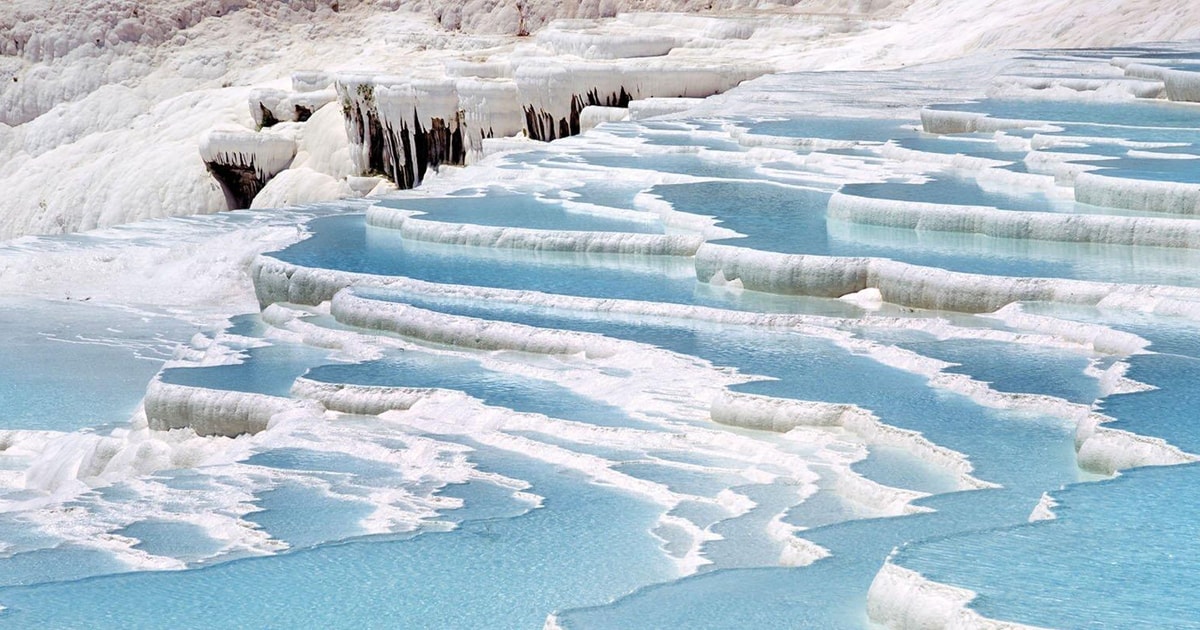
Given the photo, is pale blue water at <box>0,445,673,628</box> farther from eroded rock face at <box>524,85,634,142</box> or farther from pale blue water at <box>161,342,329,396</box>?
eroded rock face at <box>524,85,634,142</box>

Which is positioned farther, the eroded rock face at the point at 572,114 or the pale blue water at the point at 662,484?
the eroded rock face at the point at 572,114

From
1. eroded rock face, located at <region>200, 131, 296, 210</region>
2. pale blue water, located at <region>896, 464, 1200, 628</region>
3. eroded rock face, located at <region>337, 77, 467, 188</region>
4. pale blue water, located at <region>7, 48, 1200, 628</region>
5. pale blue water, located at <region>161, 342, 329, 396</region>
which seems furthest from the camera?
eroded rock face, located at <region>200, 131, 296, 210</region>

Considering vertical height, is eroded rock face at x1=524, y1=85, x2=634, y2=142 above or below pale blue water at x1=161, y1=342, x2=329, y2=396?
above

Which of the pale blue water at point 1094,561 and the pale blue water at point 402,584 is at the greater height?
the pale blue water at point 1094,561

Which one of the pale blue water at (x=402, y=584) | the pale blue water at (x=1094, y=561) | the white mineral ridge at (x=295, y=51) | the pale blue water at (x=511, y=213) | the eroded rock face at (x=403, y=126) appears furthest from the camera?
the white mineral ridge at (x=295, y=51)

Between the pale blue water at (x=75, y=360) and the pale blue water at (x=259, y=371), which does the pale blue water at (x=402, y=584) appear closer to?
the pale blue water at (x=259, y=371)

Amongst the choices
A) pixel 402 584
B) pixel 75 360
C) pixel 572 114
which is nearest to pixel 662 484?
pixel 402 584

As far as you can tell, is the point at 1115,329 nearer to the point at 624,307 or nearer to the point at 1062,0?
the point at 624,307

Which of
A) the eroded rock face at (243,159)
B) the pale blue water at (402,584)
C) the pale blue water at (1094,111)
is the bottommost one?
the eroded rock face at (243,159)

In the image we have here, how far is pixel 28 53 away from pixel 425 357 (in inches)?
776

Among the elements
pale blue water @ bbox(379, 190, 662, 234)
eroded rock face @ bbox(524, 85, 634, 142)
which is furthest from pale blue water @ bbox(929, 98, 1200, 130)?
eroded rock face @ bbox(524, 85, 634, 142)

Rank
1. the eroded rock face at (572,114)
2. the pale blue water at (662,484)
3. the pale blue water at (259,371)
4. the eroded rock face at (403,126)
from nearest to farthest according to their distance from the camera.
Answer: the pale blue water at (662,484) < the pale blue water at (259,371) < the eroded rock face at (572,114) < the eroded rock face at (403,126)

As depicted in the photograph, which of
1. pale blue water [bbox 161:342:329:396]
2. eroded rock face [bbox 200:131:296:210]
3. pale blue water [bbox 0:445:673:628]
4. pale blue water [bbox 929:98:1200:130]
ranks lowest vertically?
eroded rock face [bbox 200:131:296:210]

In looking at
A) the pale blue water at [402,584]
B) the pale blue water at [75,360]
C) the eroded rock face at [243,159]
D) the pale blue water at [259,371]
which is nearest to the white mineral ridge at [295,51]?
the eroded rock face at [243,159]
